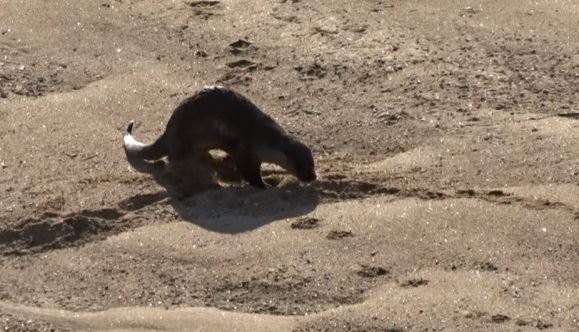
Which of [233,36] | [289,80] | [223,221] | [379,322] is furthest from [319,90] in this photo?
[379,322]

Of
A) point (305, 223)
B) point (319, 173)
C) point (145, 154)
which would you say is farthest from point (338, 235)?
point (145, 154)

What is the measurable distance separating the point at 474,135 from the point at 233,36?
7.14 feet

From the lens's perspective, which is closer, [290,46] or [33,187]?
[33,187]

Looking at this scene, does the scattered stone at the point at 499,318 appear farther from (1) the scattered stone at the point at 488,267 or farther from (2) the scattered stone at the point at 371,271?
(2) the scattered stone at the point at 371,271

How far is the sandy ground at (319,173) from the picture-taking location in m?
6.10

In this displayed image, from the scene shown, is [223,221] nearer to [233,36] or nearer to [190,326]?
[190,326]

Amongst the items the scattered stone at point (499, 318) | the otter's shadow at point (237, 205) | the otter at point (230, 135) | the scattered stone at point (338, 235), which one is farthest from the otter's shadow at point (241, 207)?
the scattered stone at point (499, 318)

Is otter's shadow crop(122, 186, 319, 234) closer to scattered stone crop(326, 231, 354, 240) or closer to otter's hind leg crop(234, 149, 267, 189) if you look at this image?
otter's hind leg crop(234, 149, 267, 189)

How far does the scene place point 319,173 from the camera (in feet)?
23.9

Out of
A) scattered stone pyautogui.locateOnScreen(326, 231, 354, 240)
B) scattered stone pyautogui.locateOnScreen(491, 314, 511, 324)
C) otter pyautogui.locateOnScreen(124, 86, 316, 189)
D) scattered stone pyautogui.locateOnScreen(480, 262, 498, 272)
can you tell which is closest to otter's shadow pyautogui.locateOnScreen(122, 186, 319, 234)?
otter pyautogui.locateOnScreen(124, 86, 316, 189)

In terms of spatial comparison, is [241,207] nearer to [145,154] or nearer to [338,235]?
[338,235]

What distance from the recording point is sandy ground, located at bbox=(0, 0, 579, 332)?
20.0ft

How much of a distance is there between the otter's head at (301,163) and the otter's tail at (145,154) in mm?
735

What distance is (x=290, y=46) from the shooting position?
9008mm
